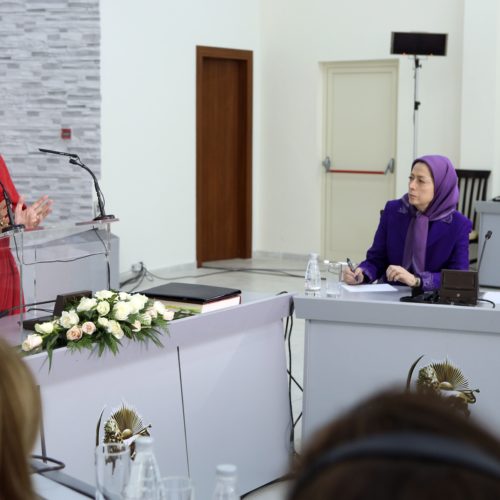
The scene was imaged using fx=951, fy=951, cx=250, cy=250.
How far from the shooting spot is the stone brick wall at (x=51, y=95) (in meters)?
9.02

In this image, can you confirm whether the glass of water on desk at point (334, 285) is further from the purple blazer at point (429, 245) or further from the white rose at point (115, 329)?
the white rose at point (115, 329)

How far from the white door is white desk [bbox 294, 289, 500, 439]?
21.2 ft

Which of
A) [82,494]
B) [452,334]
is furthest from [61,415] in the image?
[452,334]

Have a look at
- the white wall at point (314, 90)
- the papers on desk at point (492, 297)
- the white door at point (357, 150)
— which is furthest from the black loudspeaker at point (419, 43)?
the papers on desk at point (492, 297)

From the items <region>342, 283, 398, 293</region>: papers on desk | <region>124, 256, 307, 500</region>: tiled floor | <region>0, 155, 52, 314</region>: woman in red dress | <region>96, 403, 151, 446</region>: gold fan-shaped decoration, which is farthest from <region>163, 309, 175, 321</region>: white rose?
<region>124, 256, 307, 500</region>: tiled floor

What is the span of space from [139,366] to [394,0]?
7599 mm

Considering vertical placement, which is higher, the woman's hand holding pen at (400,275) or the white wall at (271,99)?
the white wall at (271,99)

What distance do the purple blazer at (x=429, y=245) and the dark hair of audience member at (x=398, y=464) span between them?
3730 mm

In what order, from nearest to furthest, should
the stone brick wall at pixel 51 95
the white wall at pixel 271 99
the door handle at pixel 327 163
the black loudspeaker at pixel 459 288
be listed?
1. the black loudspeaker at pixel 459 288
2. the stone brick wall at pixel 51 95
3. the white wall at pixel 271 99
4. the door handle at pixel 327 163

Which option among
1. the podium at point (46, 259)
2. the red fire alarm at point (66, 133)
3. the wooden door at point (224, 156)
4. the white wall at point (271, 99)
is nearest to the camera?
the podium at point (46, 259)

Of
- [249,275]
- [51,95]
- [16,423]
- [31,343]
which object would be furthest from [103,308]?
[249,275]

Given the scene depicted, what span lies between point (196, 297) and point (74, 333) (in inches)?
28.2

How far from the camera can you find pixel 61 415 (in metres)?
3.10

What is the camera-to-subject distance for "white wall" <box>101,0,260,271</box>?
9.30 metres
